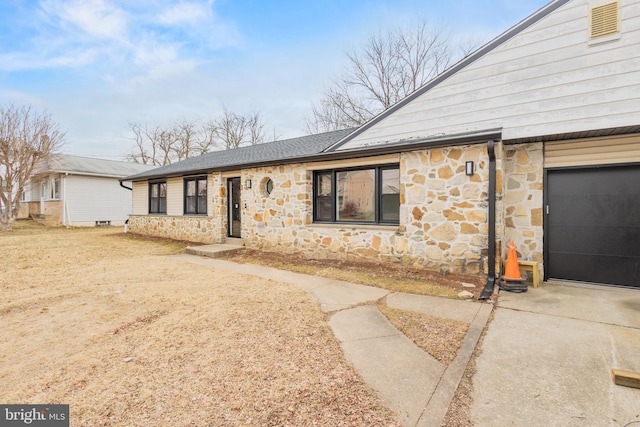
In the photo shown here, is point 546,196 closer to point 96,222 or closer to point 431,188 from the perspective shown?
point 431,188

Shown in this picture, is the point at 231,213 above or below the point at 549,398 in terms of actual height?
above

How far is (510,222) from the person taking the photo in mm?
6059

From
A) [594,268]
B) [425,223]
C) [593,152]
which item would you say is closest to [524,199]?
[593,152]

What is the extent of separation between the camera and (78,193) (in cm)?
1806

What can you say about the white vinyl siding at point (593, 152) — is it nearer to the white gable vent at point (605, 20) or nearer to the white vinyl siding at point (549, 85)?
the white vinyl siding at point (549, 85)

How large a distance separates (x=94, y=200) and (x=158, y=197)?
29.9 ft

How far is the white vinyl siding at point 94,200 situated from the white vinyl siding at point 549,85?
57.9ft

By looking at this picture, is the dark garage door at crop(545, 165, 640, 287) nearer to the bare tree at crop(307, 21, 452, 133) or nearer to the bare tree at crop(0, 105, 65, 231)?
the bare tree at crop(307, 21, 452, 133)

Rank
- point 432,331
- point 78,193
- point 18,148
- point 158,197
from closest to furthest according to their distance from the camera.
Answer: point 432,331, point 158,197, point 18,148, point 78,193

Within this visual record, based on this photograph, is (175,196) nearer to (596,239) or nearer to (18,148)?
(18,148)

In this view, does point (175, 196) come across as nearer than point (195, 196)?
No

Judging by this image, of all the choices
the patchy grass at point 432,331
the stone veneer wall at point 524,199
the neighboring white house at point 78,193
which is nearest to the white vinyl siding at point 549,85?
the stone veneer wall at point 524,199

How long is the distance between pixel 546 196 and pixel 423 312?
3.81m

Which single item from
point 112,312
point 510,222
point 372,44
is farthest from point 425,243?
point 372,44
